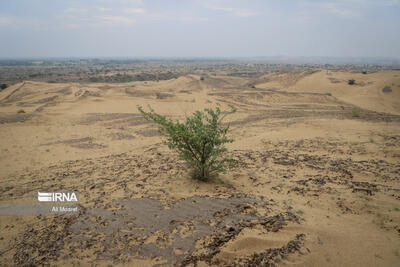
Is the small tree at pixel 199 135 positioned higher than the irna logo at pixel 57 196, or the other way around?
the small tree at pixel 199 135

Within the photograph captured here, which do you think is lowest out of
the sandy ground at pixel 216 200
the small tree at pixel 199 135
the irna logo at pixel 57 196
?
the irna logo at pixel 57 196

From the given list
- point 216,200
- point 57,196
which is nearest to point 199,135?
point 216,200

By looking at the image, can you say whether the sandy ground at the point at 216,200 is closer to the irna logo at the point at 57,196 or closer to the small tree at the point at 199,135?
the irna logo at the point at 57,196

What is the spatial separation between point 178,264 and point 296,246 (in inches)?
Answer: 71.2

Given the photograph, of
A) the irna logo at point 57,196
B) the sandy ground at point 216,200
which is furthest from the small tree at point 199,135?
the irna logo at point 57,196

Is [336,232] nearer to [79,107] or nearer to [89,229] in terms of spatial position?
[89,229]

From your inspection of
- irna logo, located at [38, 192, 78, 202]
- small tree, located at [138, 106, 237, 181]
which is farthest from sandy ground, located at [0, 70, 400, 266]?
small tree, located at [138, 106, 237, 181]

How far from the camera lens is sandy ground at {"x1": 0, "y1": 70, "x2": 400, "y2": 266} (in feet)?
11.6

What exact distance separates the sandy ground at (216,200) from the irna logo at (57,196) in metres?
0.19

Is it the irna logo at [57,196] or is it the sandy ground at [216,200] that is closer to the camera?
the sandy ground at [216,200]

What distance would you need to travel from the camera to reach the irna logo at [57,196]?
225 inches

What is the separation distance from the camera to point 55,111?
67.5 feet

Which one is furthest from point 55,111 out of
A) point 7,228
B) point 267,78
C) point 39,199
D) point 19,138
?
point 267,78

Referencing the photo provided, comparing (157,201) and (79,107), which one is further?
(79,107)
